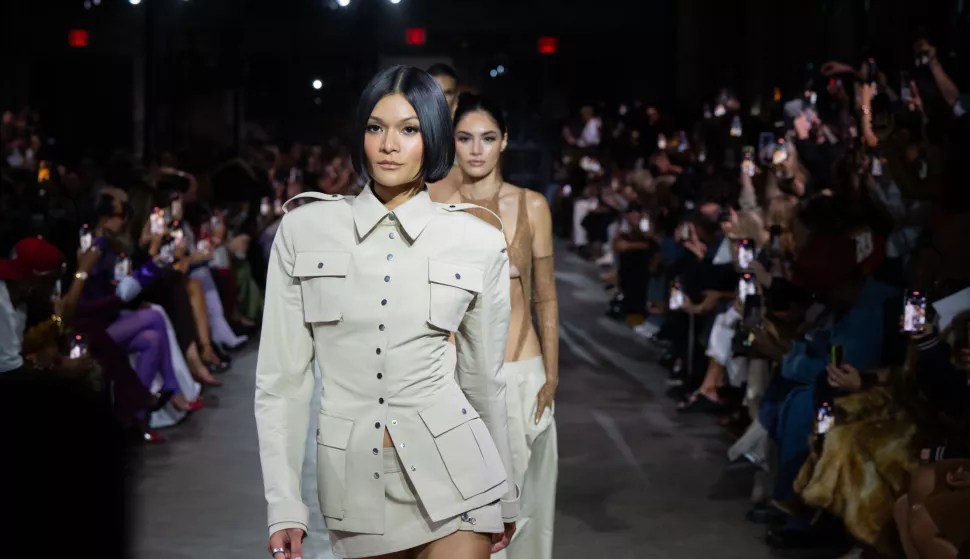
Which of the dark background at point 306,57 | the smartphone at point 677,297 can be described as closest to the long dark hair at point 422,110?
the smartphone at point 677,297

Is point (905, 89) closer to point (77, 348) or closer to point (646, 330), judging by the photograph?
point (77, 348)

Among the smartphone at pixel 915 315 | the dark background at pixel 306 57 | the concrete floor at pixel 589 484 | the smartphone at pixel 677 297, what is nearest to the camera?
the smartphone at pixel 915 315

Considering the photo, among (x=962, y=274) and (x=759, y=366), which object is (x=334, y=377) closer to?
(x=962, y=274)

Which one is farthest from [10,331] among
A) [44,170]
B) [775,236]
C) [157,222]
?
[44,170]

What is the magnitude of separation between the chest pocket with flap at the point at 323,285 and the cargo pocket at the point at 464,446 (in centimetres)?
25

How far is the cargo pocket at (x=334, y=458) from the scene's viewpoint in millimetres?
2796

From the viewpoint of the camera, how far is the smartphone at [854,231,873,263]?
605 cm

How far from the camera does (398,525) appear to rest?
2830 millimetres

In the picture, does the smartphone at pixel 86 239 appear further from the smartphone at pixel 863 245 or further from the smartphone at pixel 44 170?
the smartphone at pixel 44 170

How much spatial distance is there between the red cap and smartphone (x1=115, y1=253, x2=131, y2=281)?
1172 mm

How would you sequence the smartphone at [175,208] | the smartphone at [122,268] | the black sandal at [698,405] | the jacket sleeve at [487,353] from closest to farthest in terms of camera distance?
the jacket sleeve at [487,353]
the smartphone at [122,268]
the black sandal at [698,405]
the smartphone at [175,208]

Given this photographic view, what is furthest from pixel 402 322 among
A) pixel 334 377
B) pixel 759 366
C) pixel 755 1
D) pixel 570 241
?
pixel 570 241

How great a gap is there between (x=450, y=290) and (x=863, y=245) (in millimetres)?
3569

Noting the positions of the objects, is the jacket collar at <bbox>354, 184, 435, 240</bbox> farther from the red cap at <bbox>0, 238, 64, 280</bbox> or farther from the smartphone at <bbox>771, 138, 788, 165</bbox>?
the smartphone at <bbox>771, 138, 788, 165</bbox>
